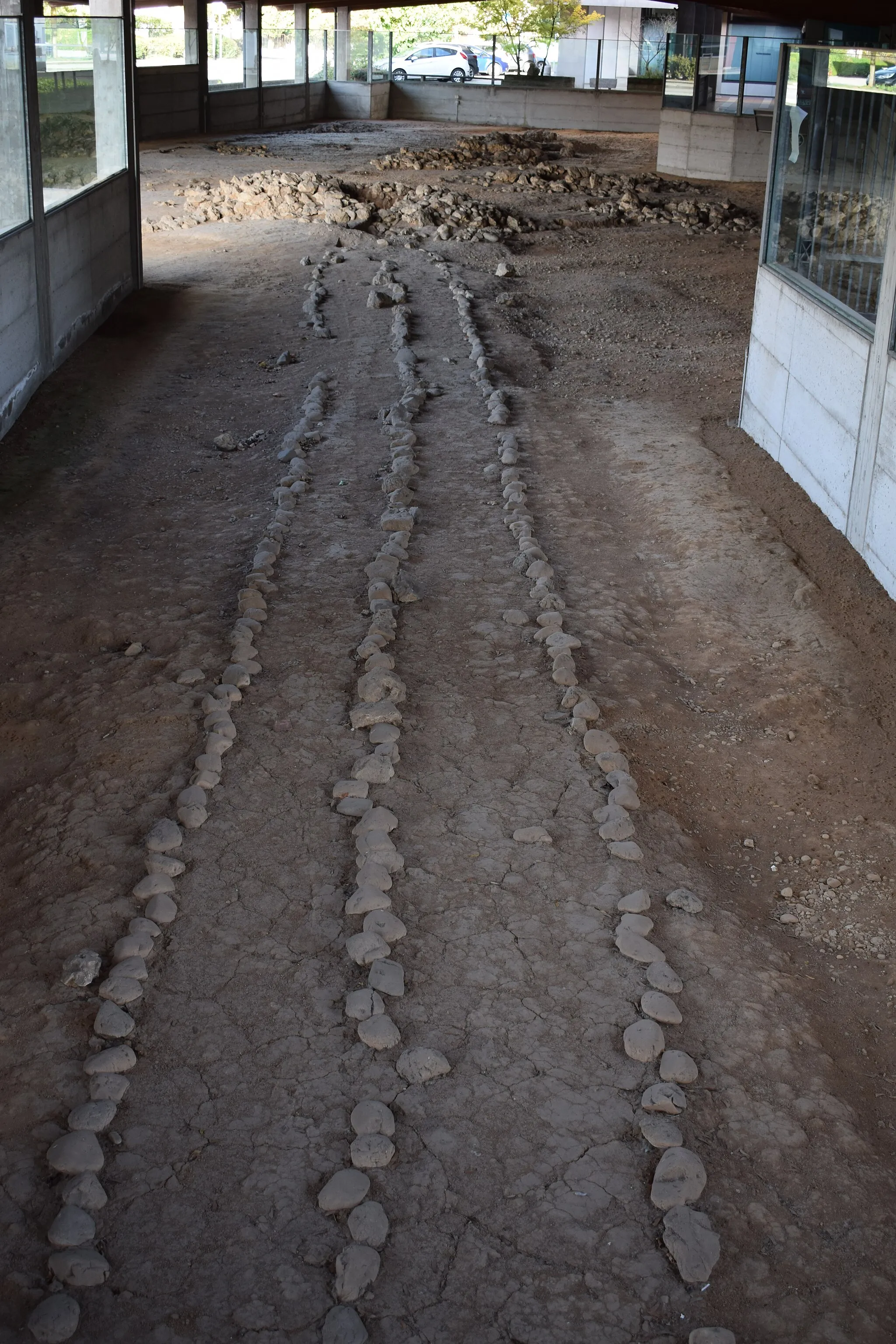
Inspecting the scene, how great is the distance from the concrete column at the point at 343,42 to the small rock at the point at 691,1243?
32.4 meters

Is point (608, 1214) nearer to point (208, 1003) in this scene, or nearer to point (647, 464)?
point (208, 1003)

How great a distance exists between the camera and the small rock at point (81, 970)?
3141 mm

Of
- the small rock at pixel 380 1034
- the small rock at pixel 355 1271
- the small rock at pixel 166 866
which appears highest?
the small rock at pixel 166 866

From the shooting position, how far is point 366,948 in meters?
3.28

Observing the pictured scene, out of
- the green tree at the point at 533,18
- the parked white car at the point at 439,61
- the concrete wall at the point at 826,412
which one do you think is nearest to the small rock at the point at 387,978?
the concrete wall at the point at 826,412

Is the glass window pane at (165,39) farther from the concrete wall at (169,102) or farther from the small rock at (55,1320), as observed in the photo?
the small rock at (55,1320)

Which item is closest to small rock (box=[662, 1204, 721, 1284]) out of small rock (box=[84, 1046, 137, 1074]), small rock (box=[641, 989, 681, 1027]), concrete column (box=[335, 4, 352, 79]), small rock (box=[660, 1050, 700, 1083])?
small rock (box=[660, 1050, 700, 1083])

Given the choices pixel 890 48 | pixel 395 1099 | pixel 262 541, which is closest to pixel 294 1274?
pixel 395 1099

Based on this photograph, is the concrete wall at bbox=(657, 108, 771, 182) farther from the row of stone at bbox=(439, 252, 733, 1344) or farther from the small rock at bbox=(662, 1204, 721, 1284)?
the small rock at bbox=(662, 1204, 721, 1284)

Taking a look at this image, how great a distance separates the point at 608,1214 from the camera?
8.39ft

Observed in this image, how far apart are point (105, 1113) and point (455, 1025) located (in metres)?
0.86

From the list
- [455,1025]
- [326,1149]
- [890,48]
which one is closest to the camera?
[326,1149]

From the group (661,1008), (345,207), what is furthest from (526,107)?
(661,1008)

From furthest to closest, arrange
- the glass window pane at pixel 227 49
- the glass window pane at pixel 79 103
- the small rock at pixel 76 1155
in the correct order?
1. the glass window pane at pixel 227 49
2. the glass window pane at pixel 79 103
3. the small rock at pixel 76 1155
